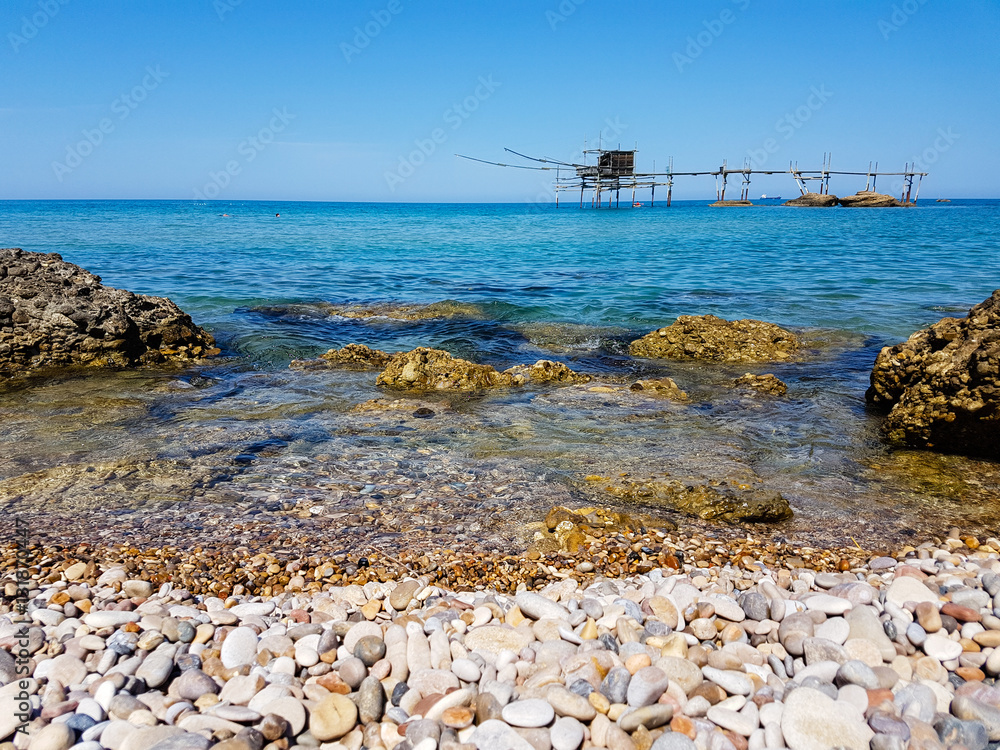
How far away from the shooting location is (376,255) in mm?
26875

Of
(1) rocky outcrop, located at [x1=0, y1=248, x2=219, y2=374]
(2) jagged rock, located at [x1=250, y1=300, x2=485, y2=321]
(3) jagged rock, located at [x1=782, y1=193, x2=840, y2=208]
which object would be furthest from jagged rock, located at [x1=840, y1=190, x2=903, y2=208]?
(1) rocky outcrop, located at [x1=0, y1=248, x2=219, y2=374]

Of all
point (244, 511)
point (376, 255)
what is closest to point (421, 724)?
point (244, 511)

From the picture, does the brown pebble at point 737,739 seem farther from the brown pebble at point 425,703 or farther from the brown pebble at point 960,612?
the brown pebble at point 960,612

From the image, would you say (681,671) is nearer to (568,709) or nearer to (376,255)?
(568,709)

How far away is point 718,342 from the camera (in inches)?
383

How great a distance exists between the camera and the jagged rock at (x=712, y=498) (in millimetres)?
4473

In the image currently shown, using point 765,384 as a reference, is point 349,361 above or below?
below

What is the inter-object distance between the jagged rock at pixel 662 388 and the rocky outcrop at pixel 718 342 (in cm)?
213

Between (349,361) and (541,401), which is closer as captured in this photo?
(541,401)

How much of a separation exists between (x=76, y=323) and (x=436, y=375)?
17.2ft

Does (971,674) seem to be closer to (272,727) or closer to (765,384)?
(272,727)

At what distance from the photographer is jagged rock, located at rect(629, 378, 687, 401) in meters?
7.46

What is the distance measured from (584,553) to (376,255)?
80.3ft

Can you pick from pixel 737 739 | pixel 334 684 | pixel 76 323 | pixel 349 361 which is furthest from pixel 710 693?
pixel 76 323
